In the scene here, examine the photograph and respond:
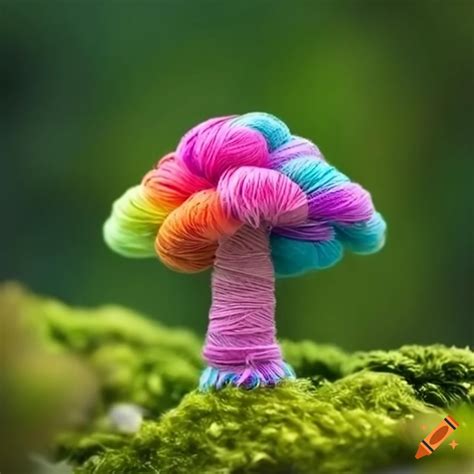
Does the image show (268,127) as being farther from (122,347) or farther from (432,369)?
(122,347)

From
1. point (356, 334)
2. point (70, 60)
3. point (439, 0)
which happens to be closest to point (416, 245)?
point (356, 334)

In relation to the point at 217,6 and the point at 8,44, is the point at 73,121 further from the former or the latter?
the point at 217,6

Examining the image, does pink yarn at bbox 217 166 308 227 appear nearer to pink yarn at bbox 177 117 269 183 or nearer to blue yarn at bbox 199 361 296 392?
pink yarn at bbox 177 117 269 183

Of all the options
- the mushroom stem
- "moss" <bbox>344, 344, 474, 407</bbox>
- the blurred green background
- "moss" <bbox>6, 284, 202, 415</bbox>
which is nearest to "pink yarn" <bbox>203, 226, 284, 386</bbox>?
the mushroom stem

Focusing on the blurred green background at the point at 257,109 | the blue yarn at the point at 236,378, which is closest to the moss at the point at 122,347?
the blurred green background at the point at 257,109

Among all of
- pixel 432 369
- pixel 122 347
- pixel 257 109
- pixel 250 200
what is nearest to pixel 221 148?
pixel 250 200

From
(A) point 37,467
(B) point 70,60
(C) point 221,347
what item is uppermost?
(B) point 70,60

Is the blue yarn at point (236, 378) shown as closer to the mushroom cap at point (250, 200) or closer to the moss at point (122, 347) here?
the mushroom cap at point (250, 200)

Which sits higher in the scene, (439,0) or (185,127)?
(439,0)
